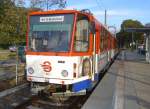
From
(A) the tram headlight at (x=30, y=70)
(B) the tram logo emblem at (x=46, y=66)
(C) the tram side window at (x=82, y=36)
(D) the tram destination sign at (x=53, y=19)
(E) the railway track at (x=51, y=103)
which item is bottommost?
(E) the railway track at (x=51, y=103)

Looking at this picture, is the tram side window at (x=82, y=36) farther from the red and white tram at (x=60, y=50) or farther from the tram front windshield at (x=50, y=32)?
the tram front windshield at (x=50, y=32)

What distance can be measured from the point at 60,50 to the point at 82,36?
112cm

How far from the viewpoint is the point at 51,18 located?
1396 centimetres

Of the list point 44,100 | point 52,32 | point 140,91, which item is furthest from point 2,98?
point 140,91

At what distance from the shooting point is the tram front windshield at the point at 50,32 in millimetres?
13477

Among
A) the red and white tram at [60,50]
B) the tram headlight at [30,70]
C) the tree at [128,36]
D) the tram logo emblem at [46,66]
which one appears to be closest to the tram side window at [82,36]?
the red and white tram at [60,50]

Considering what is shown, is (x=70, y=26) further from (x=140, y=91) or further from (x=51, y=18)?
(x=140, y=91)

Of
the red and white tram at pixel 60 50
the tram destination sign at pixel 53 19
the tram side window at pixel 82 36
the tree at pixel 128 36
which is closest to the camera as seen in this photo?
the red and white tram at pixel 60 50

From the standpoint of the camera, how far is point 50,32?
543 inches

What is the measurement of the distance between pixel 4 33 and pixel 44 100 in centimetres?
406

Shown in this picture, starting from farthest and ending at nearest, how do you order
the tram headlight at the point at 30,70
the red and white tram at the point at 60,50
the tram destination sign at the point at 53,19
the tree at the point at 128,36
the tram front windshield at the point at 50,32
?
the tree at the point at 128,36, the tram headlight at the point at 30,70, the tram destination sign at the point at 53,19, the tram front windshield at the point at 50,32, the red and white tram at the point at 60,50

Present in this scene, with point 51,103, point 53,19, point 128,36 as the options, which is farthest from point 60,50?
point 128,36

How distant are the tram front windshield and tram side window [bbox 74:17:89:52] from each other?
33 cm

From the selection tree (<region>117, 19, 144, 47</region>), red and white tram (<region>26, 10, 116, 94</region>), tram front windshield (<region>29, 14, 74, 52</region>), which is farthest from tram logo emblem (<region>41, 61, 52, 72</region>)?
tree (<region>117, 19, 144, 47</region>)
